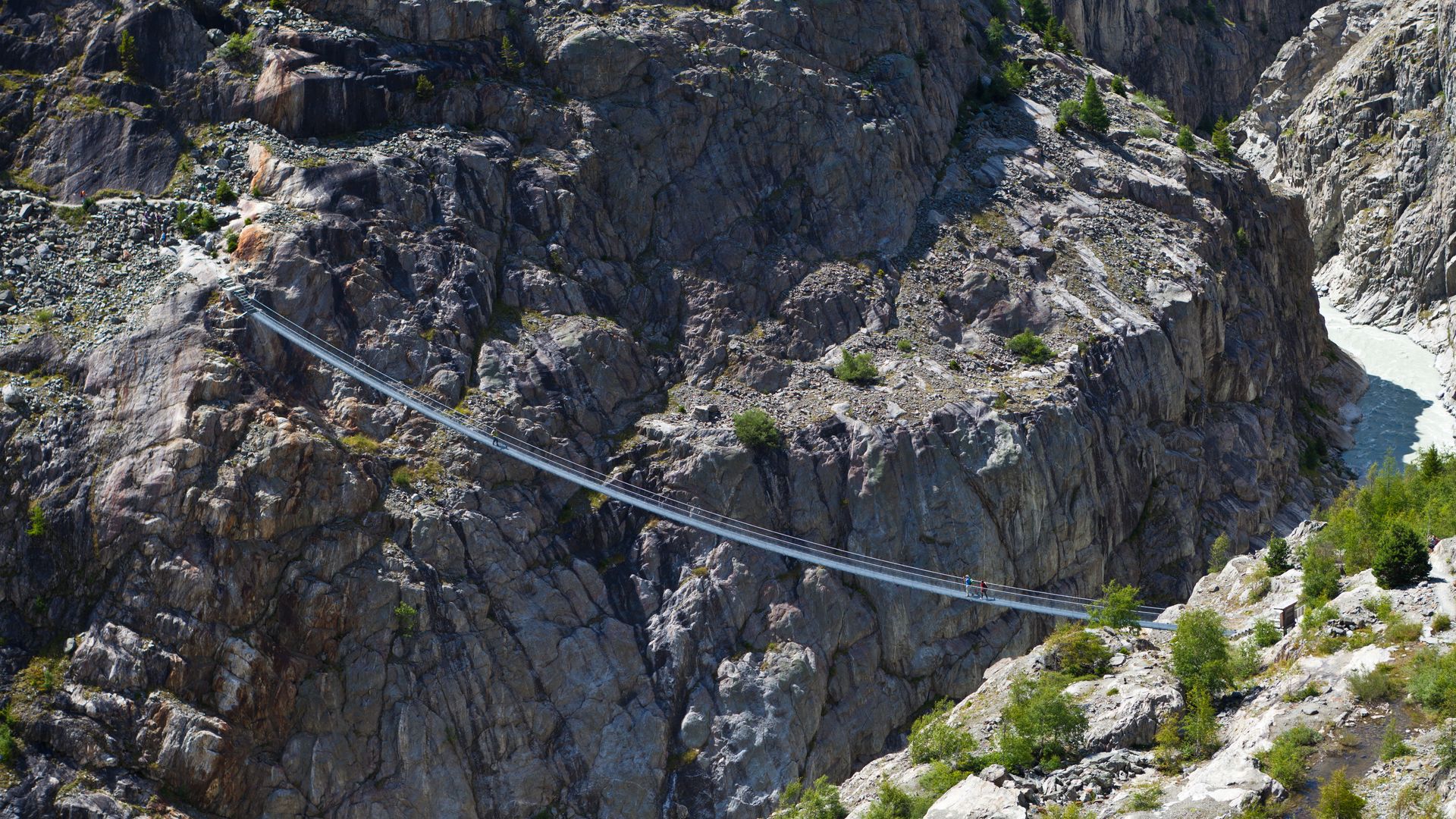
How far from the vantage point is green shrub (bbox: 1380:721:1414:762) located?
27.7 m

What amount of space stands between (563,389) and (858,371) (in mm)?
11864

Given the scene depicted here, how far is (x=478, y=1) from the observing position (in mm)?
65812

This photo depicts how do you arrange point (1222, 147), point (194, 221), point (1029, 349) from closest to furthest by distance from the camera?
point (194, 221) < point (1029, 349) < point (1222, 147)

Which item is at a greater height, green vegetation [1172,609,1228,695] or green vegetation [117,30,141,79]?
green vegetation [117,30,141,79]

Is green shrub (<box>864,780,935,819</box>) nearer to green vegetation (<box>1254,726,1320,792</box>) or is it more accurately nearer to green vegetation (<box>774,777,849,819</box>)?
green vegetation (<box>774,777,849,819</box>)

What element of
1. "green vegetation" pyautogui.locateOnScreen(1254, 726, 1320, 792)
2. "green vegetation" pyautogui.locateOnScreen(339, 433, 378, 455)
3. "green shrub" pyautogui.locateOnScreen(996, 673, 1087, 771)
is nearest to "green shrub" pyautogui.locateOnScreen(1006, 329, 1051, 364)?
"green vegetation" pyautogui.locateOnScreen(339, 433, 378, 455)

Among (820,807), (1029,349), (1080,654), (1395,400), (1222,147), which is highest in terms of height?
(1222,147)

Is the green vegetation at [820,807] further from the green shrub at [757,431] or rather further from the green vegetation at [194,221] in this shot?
the green vegetation at [194,221]

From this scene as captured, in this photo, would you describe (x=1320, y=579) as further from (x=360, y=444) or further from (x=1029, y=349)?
(x=360, y=444)

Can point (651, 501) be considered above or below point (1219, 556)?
below

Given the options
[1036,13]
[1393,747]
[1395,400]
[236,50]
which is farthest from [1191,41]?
[1393,747]

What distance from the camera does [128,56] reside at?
60.9m

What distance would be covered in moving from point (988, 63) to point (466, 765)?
46.4m

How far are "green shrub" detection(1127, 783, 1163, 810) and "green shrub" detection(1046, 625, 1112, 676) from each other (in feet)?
22.4
